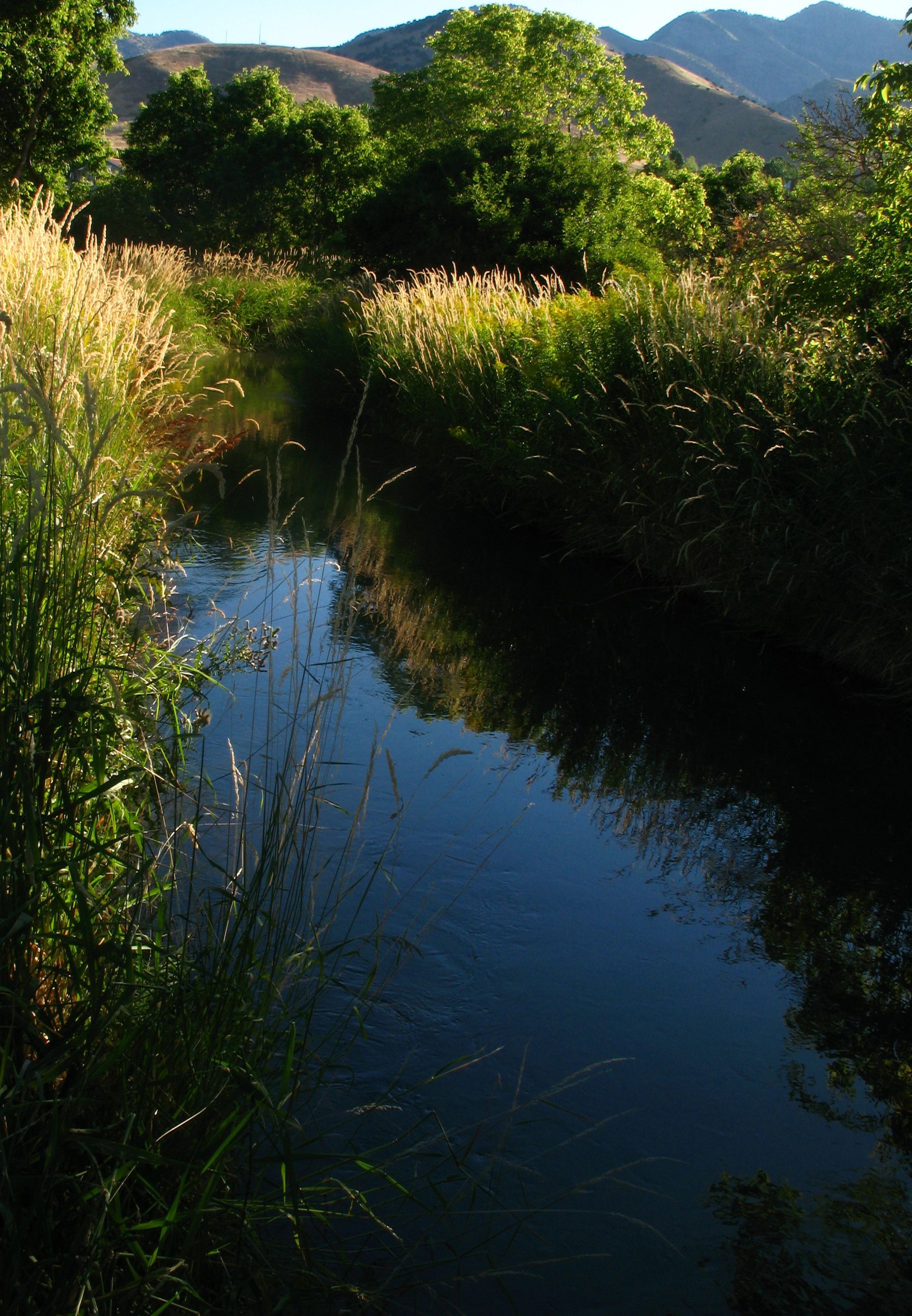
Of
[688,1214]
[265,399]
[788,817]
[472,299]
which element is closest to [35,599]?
[688,1214]

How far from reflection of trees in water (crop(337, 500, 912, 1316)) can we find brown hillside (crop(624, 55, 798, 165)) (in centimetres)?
9730

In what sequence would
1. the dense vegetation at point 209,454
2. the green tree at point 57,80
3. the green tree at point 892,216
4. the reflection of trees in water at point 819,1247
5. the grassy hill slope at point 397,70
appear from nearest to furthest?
the dense vegetation at point 209,454
the reflection of trees in water at point 819,1247
the green tree at point 892,216
the green tree at point 57,80
the grassy hill slope at point 397,70

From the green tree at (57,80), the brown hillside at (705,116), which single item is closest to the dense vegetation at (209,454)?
the green tree at (57,80)

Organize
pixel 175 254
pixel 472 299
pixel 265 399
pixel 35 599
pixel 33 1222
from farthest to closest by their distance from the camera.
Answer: pixel 175 254 < pixel 265 399 < pixel 472 299 < pixel 35 599 < pixel 33 1222

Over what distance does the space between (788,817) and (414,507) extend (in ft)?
20.2

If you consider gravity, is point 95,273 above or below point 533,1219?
above

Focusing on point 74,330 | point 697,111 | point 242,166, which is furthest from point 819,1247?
point 697,111

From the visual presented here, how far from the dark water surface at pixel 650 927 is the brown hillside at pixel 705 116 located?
9787 cm

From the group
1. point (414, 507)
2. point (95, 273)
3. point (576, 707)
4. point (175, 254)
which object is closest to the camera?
point (576, 707)

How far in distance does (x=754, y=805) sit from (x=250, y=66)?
5598 inches

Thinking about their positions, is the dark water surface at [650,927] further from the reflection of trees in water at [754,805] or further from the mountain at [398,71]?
the mountain at [398,71]

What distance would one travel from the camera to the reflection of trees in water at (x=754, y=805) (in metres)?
2.21

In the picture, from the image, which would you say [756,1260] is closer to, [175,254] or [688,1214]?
[688,1214]

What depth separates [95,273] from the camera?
5.86 m
